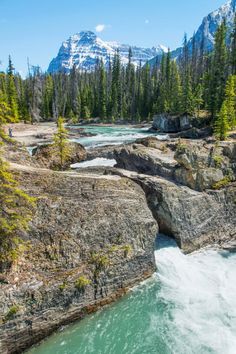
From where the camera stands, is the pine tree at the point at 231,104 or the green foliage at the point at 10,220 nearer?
the green foliage at the point at 10,220

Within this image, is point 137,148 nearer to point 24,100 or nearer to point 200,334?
point 200,334

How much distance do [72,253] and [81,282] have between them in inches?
49.1

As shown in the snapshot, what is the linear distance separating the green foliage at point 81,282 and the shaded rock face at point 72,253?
15 millimetres

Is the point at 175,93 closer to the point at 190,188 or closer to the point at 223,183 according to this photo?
the point at 223,183

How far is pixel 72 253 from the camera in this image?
12.7 m

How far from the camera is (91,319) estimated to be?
490 inches

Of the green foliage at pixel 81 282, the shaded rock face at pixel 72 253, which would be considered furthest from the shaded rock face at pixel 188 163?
Answer: the green foliage at pixel 81 282

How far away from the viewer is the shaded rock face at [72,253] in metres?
11.0

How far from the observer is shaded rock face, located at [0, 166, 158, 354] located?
36.0 ft

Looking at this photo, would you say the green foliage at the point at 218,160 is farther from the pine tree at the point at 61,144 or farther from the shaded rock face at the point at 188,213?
the pine tree at the point at 61,144

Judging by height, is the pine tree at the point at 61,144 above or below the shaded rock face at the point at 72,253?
above

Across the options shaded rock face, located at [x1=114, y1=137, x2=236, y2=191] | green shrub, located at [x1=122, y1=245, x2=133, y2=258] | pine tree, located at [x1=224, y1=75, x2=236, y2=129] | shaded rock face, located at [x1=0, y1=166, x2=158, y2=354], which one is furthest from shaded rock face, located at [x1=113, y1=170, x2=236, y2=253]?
pine tree, located at [x1=224, y1=75, x2=236, y2=129]

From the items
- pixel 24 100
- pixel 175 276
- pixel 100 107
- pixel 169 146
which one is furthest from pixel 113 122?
pixel 175 276

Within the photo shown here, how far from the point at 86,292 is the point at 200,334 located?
4785mm
